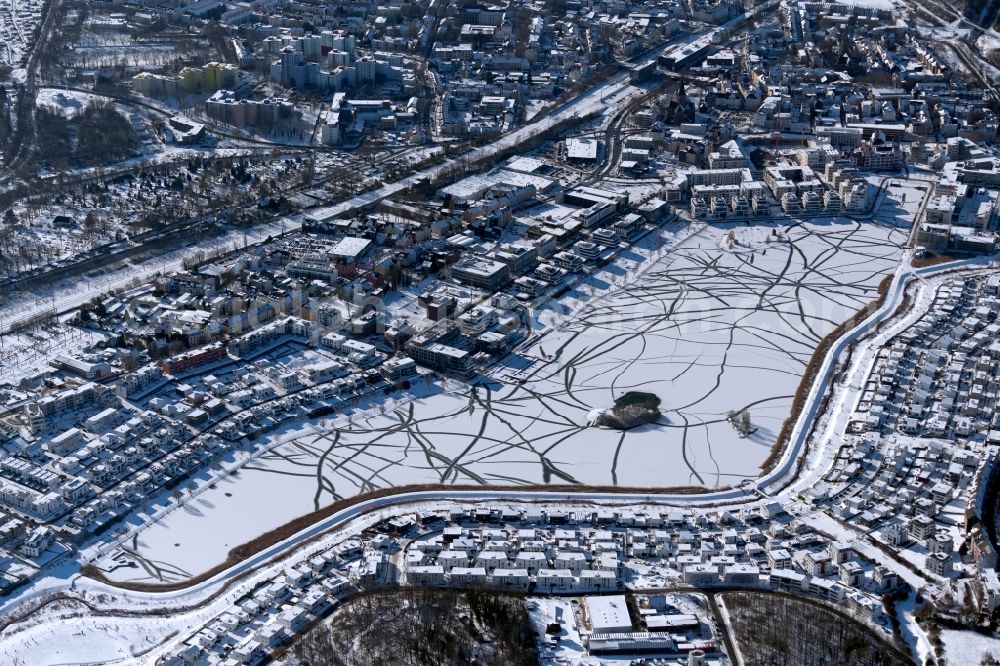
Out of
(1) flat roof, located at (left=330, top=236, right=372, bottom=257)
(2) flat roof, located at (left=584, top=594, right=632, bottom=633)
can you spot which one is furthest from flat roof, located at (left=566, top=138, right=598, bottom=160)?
(2) flat roof, located at (left=584, top=594, right=632, bottom=633)

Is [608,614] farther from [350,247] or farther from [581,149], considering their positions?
[581,149]

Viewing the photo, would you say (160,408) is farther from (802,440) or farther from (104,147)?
(104,147)

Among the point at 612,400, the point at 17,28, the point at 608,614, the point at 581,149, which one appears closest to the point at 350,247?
the point at 612,400

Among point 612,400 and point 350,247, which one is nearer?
point 612,400

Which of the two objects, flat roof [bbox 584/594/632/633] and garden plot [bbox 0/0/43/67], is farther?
garden plot [bbox 0/0/43/67]

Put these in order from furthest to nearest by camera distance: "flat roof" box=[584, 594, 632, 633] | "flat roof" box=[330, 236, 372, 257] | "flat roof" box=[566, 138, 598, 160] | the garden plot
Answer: the garden plot, "flat roof" box=[566, 138, 598, 160], "flat roof" box=[330, 236, 372, 257], "flat roof" box=[584, 594, 632, 633]

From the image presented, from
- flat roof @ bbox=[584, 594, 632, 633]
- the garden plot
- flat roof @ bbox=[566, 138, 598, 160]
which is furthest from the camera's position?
the garden plot

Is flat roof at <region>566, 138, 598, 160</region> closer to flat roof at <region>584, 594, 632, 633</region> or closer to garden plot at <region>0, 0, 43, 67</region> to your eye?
garden plot at <region>0, 0, 43, 67</region>

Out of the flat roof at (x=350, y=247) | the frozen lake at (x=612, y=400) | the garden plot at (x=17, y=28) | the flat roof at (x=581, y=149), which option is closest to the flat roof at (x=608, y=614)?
the frozen lake at (x=612, y=400)
